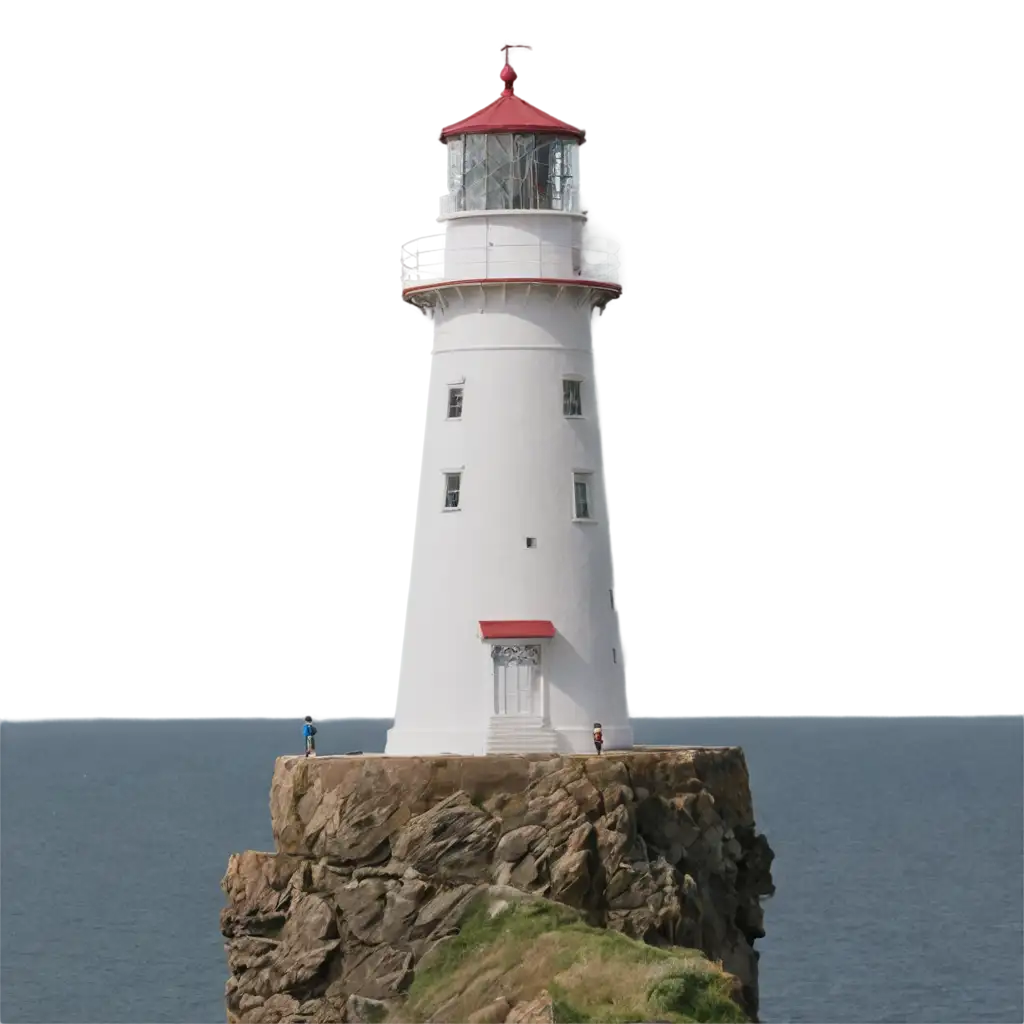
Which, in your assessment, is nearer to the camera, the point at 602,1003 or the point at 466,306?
the point at 602,1003

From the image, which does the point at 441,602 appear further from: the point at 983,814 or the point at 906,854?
the point at 983,814

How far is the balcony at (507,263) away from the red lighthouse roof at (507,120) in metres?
2.18

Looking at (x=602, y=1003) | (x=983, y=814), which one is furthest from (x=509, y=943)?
(x=983, y=814)

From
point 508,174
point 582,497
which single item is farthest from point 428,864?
point 508,174

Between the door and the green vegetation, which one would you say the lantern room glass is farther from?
the green vegetation

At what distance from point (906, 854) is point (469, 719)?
184 ft

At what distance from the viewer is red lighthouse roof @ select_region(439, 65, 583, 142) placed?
52.5 metres

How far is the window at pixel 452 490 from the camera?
52.2m

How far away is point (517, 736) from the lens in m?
51.4

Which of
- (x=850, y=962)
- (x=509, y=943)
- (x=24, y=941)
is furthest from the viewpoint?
(x=24, y=941)

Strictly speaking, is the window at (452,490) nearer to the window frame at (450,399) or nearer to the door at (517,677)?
the window frame at (450,399)

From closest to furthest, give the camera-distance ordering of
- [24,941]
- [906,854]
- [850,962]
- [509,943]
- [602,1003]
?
[602,1003], [509,943], [850,962], [24,941], [906,854]

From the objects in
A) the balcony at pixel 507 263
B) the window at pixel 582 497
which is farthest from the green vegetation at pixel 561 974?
the balcony at pixel 507 263

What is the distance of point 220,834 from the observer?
113 metres
